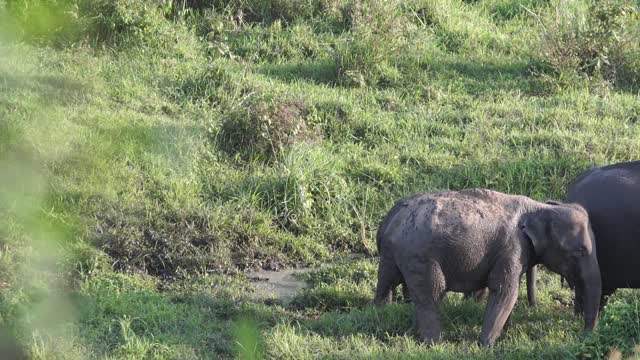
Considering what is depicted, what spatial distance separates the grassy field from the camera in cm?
629

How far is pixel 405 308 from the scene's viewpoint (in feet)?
22.3

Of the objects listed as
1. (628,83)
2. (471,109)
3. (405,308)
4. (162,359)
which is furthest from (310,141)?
(628,83)

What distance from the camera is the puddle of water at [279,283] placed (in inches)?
292

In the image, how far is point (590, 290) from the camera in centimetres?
665

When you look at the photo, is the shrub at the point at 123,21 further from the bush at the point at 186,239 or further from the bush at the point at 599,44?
the bush at the point at 599,44

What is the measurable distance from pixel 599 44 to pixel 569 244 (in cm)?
488

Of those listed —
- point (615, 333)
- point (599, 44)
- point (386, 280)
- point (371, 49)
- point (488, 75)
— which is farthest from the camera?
point (488, 75)

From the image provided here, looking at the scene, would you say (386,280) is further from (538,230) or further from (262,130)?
(262,130)

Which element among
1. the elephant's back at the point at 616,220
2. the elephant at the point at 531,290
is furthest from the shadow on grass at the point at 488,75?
the elephant at the point at 531,290

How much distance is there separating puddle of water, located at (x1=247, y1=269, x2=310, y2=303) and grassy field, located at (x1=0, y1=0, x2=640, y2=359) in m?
0.11

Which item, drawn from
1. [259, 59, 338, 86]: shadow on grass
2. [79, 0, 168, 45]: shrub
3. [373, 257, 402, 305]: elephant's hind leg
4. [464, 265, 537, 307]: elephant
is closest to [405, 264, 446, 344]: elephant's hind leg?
[373, 257, 402, 305]: elephant's hind leg

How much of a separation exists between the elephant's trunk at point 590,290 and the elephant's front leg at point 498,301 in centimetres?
46

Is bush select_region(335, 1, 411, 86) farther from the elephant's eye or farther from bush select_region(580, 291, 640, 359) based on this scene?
bush select_region(580, 291, 640, 359)

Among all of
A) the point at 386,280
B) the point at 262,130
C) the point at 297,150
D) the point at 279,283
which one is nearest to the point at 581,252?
the point at 386,280
